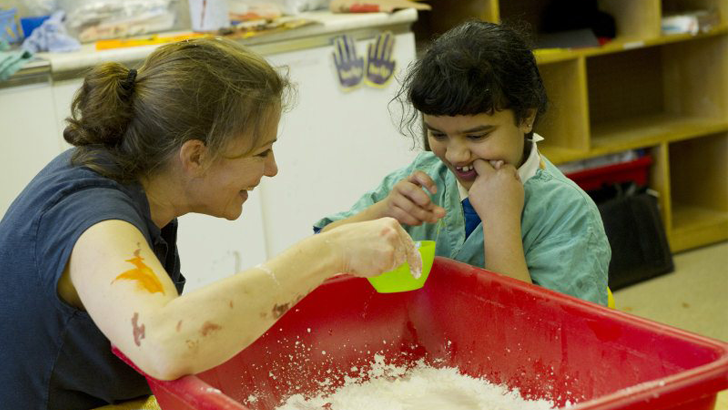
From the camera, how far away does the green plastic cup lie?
1.30 m

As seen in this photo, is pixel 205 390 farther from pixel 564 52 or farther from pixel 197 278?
pixel 564 52

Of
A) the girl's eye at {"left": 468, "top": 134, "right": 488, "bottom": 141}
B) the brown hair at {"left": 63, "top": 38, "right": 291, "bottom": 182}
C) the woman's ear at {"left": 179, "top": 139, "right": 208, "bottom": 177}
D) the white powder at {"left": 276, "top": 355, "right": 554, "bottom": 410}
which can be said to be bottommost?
the white powder at {"left": 276, "top": 355, "right": 554, "bottom": 410}

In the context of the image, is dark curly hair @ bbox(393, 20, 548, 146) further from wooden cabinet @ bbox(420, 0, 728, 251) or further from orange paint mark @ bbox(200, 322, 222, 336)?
wooden cabinet @ bbox(420, 0, 728, 251)

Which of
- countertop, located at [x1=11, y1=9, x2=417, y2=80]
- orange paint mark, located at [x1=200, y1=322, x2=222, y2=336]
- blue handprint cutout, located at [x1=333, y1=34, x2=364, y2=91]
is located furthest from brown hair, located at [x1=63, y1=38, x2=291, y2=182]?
blue handprint cutout, located at [x1=333, y1=34, x2=364, y2=91]

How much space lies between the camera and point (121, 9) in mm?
2875

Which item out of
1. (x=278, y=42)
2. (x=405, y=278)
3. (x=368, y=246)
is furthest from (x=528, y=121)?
(x=278, y=42)

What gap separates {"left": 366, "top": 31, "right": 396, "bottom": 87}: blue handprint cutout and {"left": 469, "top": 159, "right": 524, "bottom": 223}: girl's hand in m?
1.46

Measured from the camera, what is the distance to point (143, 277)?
1.01 m

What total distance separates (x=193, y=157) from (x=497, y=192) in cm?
46

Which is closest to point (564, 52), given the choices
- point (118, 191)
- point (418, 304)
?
point (418, 304)

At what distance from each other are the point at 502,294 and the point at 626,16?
7.95 feet

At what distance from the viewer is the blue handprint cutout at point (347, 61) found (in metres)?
2.78

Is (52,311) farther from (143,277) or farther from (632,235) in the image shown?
(632,235)

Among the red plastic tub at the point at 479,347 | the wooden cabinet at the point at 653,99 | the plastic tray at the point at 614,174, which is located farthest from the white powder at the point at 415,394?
the plastic tray at the point at 614,174
